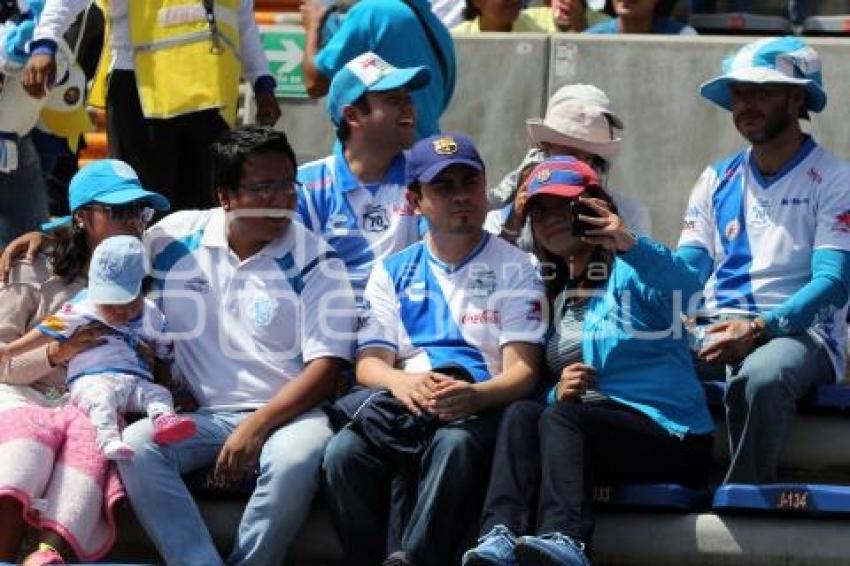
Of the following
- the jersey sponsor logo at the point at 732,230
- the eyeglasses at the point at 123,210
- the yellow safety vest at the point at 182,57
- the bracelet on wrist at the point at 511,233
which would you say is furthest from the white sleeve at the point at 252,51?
the jersey sponsor logo at the point at 732,230

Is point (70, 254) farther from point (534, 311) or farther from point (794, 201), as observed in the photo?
point (794, 201)

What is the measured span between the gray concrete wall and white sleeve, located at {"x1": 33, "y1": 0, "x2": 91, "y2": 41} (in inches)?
78.6

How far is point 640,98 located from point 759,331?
2758 millimetres

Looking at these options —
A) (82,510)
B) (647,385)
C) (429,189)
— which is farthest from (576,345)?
(82,510)

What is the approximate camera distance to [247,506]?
6.54m

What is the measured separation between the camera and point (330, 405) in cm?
684

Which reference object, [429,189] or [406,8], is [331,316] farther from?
[406,8]

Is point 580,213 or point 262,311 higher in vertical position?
point 580,213

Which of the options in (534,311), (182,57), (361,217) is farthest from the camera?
(182,57)

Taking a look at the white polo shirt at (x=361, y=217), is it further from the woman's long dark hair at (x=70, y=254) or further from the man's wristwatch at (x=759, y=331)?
the man's wristwatch at (x=759, y=331)

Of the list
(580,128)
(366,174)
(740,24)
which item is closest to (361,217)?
(366,174)

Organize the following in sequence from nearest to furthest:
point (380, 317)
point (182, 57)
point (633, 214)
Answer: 1. point (380, 317)
2. point (633, 214)
3. point (182, 57)

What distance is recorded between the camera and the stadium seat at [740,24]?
1017 cm

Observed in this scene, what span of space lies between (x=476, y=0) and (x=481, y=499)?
12.9ft
